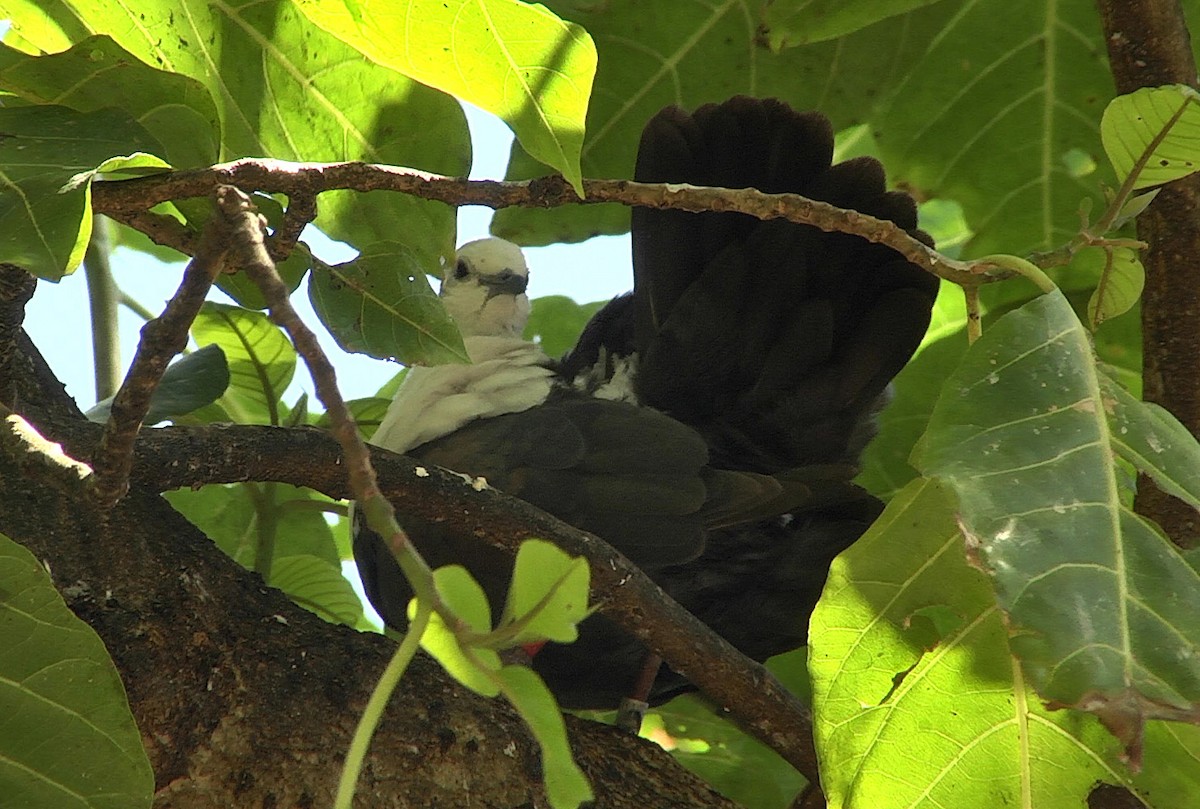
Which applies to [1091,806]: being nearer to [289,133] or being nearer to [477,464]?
[477,464]

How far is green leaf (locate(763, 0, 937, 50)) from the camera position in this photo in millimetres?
1135

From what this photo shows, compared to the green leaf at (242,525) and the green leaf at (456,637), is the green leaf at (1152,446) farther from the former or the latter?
the green leaf at (242,525)

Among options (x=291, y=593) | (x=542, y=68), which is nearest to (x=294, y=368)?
(x=291, y=593)

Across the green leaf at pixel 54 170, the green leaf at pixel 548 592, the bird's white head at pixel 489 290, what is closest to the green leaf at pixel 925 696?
the green leaf at pixel 548 592

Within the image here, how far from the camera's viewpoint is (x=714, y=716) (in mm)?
1506

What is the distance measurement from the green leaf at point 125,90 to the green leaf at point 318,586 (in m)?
Result: 0.62

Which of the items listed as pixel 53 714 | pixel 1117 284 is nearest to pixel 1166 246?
pixel 1117 284

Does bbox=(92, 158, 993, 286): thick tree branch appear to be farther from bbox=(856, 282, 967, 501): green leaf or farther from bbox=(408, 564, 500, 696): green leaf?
bbox=(856, 282, 967, 501): green leaf

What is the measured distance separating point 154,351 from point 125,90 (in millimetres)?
335

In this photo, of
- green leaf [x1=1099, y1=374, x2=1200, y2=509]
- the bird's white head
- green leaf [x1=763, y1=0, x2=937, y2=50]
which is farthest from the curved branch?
the bird's white head

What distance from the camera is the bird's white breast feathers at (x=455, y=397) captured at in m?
1.47

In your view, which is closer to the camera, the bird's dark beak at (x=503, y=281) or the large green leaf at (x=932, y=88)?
the large green leaf at (x=932, y=88)

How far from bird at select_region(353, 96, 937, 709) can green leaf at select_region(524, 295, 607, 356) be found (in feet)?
0.59

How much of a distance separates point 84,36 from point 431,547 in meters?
0.55
